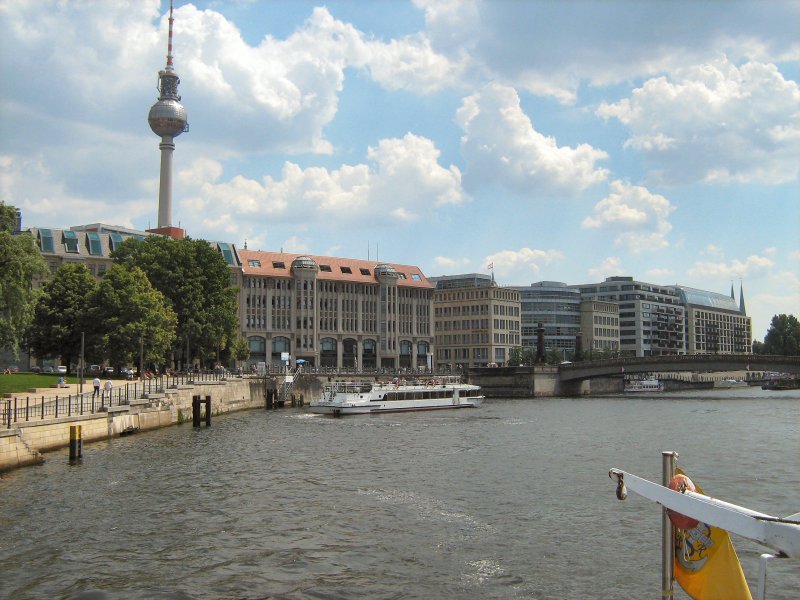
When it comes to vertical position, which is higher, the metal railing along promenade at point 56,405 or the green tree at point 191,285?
the green tree at point 191,285

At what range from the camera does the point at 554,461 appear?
39406 millimetres

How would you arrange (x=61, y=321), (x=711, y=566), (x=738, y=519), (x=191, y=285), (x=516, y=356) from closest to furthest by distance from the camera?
1. (x=738, y=519)
2. (x=711, y=566)
3. (x=61, y=321)
4. (x=191, y=285)
5. (x=516, y=356)

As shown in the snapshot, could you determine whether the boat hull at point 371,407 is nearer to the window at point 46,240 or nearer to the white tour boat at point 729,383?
the window at point 46,240

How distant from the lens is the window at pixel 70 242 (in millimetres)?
125312

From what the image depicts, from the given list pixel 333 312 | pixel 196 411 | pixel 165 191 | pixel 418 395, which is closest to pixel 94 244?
pixel 165 191

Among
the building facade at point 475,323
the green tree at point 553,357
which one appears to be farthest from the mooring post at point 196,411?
the green tree at point 553,357

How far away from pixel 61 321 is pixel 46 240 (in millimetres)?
53176

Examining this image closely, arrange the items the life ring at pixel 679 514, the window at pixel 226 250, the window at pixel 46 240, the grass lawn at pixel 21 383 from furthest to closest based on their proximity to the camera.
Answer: the window at pixel 226 250 < the window at pixel 46 240 < the grass lawn at pixel 21 383 < the life ring at pixel 679 514

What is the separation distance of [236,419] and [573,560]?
55.6 meters

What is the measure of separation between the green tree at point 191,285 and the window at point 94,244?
115 feet

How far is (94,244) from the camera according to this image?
5064 inches

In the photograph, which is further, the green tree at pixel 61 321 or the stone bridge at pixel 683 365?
the stone bridge at pixel 683 365

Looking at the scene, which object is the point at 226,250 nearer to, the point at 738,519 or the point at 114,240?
the point at 114,240

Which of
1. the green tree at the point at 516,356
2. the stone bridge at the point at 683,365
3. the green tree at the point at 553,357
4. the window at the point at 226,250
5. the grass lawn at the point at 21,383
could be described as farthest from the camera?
the green tree at the point at 553,357
